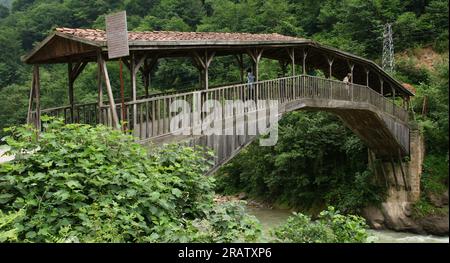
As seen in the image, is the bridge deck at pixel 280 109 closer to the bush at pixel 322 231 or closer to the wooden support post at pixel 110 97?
the wooden support post at pixel 110 97

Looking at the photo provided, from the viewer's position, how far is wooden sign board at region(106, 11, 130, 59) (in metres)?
6.97

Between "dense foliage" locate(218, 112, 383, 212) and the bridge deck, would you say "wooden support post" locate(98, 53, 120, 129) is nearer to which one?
the bridge deck

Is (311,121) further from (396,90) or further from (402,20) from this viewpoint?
(402,20)

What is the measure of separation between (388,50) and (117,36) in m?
23.9

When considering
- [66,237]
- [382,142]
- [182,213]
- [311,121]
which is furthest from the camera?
[311,121]

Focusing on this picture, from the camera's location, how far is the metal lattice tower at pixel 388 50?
25597 millimetres

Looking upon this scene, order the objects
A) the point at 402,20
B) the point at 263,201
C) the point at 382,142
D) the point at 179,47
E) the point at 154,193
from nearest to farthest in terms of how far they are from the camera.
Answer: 1. the point at 154,193
2. the point at 179,47
3. the point at 382,142
4. the point at 263,201
5. the point at 402,20

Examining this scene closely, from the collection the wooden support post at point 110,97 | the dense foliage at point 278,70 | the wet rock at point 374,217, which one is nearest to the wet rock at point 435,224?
the dense foliage at point 278,70

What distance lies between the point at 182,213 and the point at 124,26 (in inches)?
122

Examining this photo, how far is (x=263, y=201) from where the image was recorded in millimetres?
25203

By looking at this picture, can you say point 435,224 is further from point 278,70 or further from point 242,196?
point 278,70

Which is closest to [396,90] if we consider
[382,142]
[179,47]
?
[382,142]

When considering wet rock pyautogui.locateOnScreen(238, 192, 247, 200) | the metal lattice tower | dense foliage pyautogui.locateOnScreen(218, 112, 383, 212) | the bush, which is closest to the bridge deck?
dense foliage pyautogui.locateOnScreen(218, 112, 383, 212)

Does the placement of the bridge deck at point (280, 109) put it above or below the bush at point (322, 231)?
above
